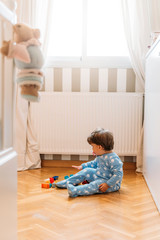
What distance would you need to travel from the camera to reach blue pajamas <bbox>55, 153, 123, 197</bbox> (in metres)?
1.81

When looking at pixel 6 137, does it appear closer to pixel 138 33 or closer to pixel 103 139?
pixel 103 139

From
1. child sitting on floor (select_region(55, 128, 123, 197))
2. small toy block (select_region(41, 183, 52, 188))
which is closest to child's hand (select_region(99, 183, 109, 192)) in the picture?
child sitting on floor (select_region(55, 128, 123, 197))

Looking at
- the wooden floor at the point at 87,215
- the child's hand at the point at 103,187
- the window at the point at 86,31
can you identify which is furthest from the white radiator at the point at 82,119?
the child's hand at the point at 103,187

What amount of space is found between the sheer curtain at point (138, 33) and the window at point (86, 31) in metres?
0.14

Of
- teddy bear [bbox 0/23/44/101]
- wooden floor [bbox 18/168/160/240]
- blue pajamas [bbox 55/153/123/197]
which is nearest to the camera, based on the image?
teddy bear [bbox 0/23/44/101]

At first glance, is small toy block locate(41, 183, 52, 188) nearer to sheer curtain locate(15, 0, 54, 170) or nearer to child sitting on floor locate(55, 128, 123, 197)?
child sitting on floor locate(55, 128, 123, 197)

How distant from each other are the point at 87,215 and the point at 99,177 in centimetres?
47

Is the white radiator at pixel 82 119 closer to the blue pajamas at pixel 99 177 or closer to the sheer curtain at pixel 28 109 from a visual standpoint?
the sheer curtain at pixel 28 109

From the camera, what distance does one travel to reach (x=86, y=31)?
266 centimetres

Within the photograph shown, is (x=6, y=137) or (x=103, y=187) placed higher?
(x=6, y=137)

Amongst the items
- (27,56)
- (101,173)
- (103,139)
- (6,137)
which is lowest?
(101,173)

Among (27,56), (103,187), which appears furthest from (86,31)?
(27,56)

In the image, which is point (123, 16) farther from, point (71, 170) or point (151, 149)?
point (71, 170)

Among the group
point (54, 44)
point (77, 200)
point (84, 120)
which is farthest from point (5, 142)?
point (54, 44)
